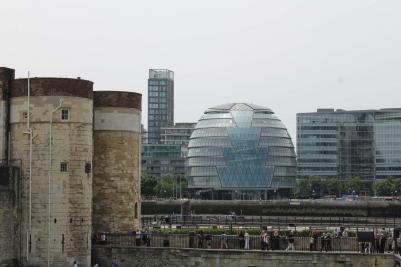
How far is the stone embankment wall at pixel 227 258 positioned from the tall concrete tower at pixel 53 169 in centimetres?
292

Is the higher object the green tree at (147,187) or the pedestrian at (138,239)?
the green tree at (147,187)

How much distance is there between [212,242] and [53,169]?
11.7 meters

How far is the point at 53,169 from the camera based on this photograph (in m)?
50.9

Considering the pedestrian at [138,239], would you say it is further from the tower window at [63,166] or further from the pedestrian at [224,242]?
the tower window at [63,166]

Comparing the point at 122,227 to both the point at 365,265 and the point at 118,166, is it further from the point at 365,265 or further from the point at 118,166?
the point at 365,265

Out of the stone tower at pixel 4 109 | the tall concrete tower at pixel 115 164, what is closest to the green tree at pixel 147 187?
the tall concrete tower at pixel 115 164

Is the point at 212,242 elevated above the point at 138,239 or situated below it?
below

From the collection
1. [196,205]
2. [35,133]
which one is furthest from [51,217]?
[196,205]

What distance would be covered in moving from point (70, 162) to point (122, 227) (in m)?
8.80

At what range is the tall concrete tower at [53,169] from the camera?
5053 centimetres

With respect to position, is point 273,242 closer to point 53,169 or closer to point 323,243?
point 323,243

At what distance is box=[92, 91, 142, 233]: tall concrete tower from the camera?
5756 centimetres

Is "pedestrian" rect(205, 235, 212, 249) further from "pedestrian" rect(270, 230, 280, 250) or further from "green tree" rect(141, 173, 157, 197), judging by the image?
"green tree" rect(141, 173, 157, 197)

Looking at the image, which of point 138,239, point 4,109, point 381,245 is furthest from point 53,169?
point 381,245
